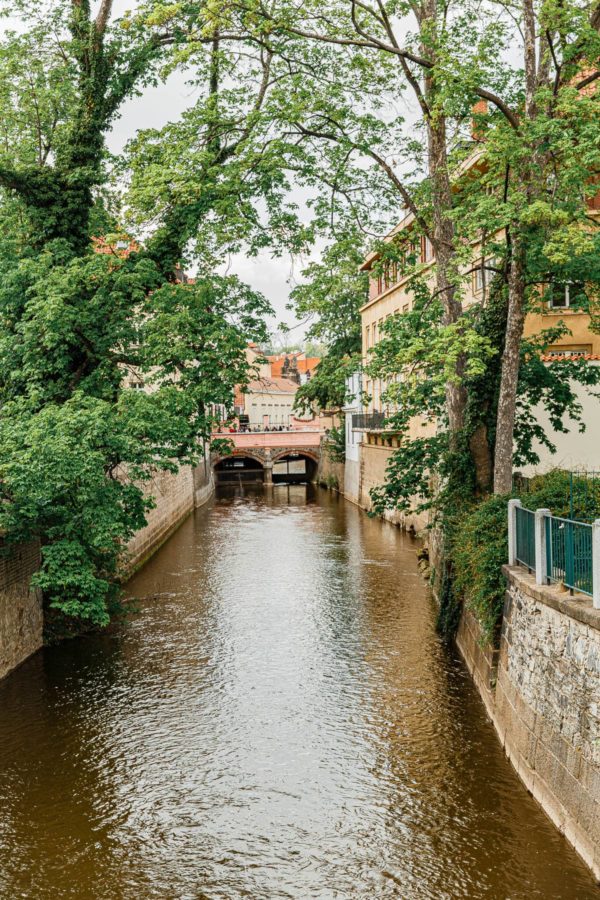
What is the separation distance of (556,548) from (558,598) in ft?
2.67

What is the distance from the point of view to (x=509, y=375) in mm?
14484

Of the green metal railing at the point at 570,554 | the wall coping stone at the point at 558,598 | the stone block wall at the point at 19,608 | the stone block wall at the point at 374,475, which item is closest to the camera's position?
the wall coping stone at the point at 558,598

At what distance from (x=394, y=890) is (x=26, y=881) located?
370 centimetres

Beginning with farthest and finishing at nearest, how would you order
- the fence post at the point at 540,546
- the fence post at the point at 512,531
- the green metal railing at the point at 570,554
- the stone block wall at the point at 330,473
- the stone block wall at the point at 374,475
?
the stone block wall at the point at 330,473, the stone block wall at the point at 374,475, the fence post at the point at 512,531, the fence post at the point at 540,546, the green metal railing at the point at 570,554

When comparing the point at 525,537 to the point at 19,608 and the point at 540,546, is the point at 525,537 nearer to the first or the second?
the point at 540,546

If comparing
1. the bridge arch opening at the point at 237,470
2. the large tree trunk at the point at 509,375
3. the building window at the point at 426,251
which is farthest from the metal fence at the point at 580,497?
the bridge arch opening at the point at 237,470

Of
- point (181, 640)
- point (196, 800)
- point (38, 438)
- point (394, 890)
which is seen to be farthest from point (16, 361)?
point (394, 890)

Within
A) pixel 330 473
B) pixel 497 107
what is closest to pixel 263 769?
pixel 497 107

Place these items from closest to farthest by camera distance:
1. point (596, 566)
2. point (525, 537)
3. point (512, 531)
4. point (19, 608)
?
1. point (596, 566)
2. point (525, 537)
3. point (512, 531)
4. point (19, 608)

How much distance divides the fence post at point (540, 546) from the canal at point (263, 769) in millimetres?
2572

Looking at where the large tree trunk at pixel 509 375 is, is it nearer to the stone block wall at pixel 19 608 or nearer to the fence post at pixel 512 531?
the fence post at pixel 512 531

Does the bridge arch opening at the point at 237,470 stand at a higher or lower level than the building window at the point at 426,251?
lower

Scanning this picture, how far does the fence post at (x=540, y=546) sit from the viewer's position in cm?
1026

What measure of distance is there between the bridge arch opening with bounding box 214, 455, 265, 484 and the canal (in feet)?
165
